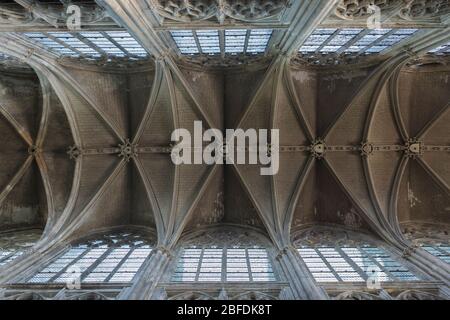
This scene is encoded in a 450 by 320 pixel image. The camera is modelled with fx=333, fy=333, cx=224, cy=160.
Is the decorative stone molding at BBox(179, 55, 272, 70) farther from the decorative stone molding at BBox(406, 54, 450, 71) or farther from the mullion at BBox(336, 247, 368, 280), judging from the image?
the mullion at BBox(336, 247, 368, 280)

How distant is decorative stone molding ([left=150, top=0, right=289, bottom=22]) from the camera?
352 inches

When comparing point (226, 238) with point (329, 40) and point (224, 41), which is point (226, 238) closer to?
point (224, 41)

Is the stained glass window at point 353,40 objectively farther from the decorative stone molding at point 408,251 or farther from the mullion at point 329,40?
the decorative stone molding at point 408,251

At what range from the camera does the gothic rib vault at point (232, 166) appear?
1325 centimetres

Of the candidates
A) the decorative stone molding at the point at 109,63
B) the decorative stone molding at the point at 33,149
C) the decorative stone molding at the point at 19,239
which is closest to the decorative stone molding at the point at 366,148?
the decorative stone molding at the point at 109,63

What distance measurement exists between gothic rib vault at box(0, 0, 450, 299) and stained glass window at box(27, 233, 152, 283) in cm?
105

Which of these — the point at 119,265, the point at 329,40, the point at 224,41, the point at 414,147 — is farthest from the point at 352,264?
the point at 224,41

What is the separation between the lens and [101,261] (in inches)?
415

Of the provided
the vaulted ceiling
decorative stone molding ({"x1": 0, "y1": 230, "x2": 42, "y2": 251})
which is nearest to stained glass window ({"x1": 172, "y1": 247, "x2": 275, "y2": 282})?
the vaulted ceiling

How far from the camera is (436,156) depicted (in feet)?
46.2

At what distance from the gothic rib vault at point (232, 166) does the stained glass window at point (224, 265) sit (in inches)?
69.8

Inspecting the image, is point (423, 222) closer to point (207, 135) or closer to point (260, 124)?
point (260, 124)

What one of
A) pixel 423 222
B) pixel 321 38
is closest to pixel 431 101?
pixel 423 222

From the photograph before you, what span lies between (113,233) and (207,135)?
5642 mm
